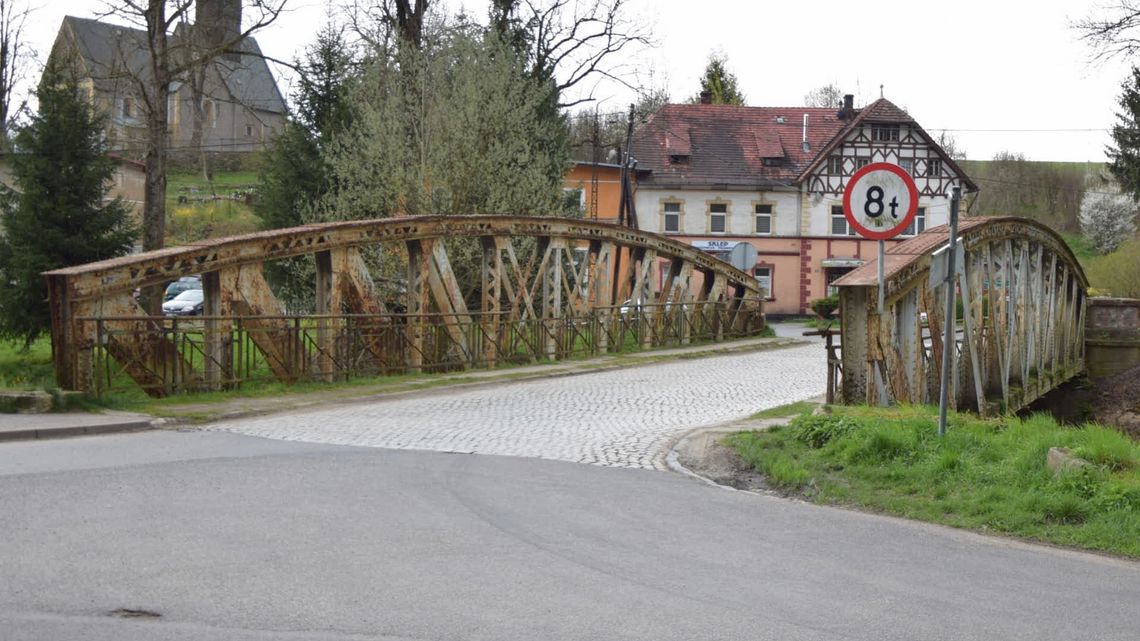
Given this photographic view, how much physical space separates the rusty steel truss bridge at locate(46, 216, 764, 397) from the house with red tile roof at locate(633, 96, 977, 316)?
2666 centimetres

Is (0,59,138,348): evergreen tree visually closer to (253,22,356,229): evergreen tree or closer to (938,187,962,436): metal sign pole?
(253,22,356,229): evergreen tree

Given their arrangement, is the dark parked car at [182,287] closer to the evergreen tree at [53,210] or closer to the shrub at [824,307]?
the shrub at [824,307]

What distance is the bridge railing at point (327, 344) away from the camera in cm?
1551

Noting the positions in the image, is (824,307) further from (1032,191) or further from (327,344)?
(1032,191)

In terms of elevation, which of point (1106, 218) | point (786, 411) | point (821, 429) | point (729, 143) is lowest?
point (786, 411)

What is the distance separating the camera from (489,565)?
22.5 ft

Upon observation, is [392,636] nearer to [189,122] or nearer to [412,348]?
[412,348]

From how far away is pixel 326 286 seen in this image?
61.9 feet

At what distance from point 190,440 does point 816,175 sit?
1913 inches

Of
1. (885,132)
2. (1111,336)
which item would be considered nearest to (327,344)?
(1111,336)

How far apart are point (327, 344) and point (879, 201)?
958 centimetres

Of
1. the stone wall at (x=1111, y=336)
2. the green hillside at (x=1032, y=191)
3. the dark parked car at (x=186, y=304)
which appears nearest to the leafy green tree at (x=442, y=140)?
the stone wall at (x=1111, y=336)

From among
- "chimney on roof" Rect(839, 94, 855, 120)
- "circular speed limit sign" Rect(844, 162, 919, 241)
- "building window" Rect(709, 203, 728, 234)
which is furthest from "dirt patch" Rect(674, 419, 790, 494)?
"chimney on roof" Rect(839, 94, 855, 120)

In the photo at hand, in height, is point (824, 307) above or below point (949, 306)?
below
